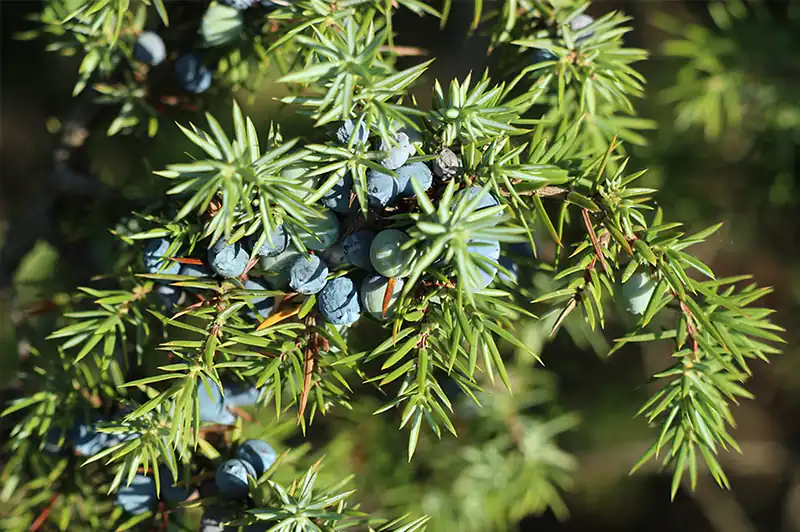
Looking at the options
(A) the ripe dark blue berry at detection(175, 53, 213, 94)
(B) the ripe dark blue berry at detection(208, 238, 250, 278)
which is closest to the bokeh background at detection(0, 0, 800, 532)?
(A) the ripe dark blue berry at detection(175, 53, 213, 94)

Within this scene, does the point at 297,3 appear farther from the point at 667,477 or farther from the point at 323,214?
the point at 667,477

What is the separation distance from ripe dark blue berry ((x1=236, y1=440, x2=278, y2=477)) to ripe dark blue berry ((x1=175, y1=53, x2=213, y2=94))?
0.34m

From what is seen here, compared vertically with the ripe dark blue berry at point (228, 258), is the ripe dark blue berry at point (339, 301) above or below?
below

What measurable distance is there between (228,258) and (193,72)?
255 mm

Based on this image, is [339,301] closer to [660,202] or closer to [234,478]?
[234,478]

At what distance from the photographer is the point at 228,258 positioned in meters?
0.45

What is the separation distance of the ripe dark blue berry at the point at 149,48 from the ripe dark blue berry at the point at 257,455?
1.23ft

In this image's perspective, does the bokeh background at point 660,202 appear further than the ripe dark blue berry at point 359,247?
Yes

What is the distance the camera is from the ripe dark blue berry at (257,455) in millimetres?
543

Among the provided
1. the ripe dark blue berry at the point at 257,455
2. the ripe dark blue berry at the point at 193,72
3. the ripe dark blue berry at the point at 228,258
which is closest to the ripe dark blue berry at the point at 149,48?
the ripe dark blue berry at the point at 193,72

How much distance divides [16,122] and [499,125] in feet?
4.97

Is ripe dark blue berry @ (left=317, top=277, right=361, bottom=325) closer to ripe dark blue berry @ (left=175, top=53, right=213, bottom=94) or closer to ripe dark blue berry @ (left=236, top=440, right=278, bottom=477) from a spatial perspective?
ripe dark blue berry @ (left=236, top=440, right=278, bottom=477)

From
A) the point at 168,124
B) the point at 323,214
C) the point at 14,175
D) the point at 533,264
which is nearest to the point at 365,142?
the point at 323,214

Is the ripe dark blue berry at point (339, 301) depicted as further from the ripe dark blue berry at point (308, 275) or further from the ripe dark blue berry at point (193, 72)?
the ripe dark blue berry at point (193, 72)
